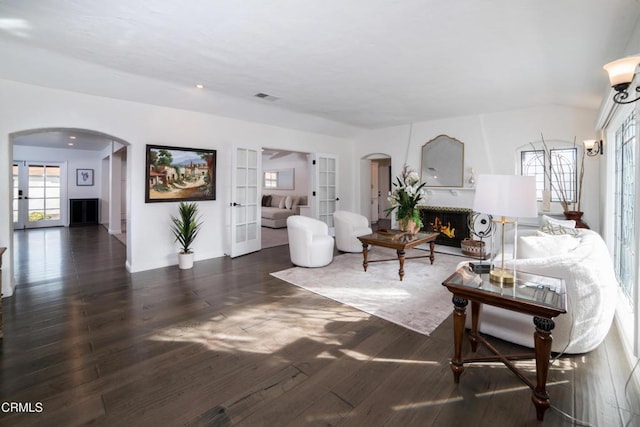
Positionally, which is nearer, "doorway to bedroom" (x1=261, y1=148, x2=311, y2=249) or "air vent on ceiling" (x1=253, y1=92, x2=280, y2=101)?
"air vent on ceiling" (x1=253, y1=92, x2=280, y2=101)

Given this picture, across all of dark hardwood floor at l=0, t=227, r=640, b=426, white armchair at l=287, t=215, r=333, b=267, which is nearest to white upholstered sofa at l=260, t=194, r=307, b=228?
white armchair at l=287, t=215, r=333, b=267

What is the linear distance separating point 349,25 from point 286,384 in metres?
2.85

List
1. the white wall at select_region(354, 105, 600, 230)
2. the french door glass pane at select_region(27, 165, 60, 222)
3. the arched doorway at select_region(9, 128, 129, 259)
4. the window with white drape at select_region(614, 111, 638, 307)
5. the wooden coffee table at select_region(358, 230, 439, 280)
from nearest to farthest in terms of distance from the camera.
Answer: the window with white drape at select_region(614, 111, 638, 307) < the wooden coffee table at select_region(358, 230, 439, 280) < the white wall at select_region(354, 105, 600, 230) < the arched doorway at select_region(9, 128, 129, 259) < the french door glass pane at select_region(27, 165, 60, 222)

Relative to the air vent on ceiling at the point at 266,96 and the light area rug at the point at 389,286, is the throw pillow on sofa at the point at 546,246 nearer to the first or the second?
the light area rug at the point at 389,286

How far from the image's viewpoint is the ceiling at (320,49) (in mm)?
2301

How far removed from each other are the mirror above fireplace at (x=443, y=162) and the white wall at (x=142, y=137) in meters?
2.86

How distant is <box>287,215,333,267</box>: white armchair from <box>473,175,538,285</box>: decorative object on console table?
9.38ft

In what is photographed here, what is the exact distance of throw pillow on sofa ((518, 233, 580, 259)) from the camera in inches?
102

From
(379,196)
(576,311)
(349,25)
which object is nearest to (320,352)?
(576,311)

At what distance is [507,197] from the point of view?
6.15ft

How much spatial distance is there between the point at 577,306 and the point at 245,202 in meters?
4.94

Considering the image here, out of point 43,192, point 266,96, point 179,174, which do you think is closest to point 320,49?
point 266,96

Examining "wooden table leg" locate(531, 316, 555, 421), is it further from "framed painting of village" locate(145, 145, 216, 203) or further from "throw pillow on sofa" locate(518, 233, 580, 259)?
"framed painting of village" locate(145, 145, 216, 203)

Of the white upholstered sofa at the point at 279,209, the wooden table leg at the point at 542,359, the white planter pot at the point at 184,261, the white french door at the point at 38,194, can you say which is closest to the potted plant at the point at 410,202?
the wooden table leg at the point at 542,359
